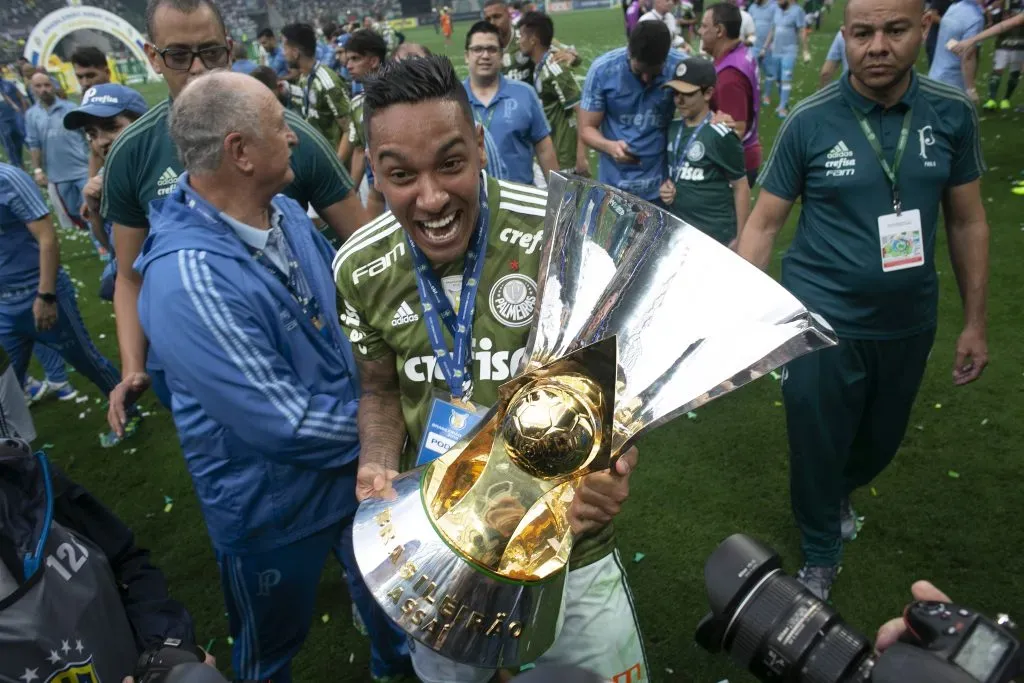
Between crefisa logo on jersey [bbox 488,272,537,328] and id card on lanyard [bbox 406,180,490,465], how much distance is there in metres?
0.05

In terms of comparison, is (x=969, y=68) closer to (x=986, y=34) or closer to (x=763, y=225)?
(x=986, y=34)

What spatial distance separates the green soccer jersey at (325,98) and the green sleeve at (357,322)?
16.1 feet

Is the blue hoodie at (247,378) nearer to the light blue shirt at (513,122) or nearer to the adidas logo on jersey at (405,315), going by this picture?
the adidas logo on jersey at (405,315)

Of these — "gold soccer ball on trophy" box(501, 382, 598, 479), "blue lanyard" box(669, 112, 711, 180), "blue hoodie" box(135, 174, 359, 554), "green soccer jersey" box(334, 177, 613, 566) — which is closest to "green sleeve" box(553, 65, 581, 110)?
"blue lanyard" box(669, 112, 711, 180)

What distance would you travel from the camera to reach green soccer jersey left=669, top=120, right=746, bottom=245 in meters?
4.05

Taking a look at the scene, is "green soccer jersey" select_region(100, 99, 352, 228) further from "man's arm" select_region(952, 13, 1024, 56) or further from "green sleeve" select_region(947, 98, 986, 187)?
"man's arm" select_region(952, 13, 1024, 56)

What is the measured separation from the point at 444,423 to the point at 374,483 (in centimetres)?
29

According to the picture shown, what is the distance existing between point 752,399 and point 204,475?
3351 mm

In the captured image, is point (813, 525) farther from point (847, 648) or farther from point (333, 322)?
point (333, 322)

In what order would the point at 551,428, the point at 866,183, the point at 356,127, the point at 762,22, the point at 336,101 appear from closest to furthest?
the point at 551,428, the point at 866,183, the point at 356,127, the point at 336,101, the point at 762,22

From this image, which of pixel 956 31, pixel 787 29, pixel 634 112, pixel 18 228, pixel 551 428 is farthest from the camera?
pixel 787 29

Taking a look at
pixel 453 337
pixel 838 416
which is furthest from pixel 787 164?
pixel 453 337

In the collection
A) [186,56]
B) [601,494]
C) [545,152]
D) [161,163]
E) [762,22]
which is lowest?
[601,494]

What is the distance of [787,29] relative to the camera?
1066 centimetres
